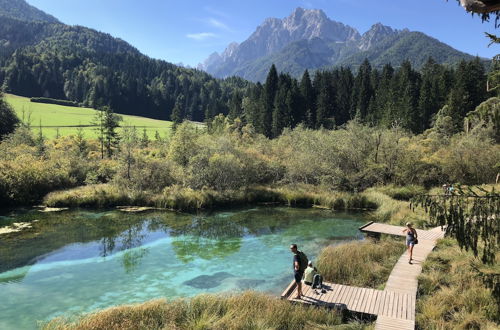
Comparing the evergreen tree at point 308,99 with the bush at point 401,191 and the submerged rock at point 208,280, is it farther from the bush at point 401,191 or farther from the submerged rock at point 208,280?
the submerged rock at point 208,280

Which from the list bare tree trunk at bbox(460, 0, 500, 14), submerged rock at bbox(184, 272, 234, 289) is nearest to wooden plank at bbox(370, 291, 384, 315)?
submerged rock at bbox(184, 272, 234, 289)

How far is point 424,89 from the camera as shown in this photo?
60.6 meters

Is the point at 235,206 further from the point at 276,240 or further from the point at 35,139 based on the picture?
the point at 35,139

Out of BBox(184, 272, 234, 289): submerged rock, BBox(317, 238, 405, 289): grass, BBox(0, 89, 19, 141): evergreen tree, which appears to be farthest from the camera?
BBox(0, 89, 19, 141): evergreen tree

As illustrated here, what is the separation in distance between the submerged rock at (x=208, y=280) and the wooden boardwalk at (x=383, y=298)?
4.38 m

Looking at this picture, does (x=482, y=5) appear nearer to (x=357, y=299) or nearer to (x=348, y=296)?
(x=357, y=299)

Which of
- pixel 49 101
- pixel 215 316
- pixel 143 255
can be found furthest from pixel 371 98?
pixel 49 101

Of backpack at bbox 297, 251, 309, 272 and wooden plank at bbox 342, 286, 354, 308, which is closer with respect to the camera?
wooden plank at bbox 342, 286, 354, 308

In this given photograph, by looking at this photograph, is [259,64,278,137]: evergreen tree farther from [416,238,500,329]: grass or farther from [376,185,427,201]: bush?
[416,238,500,329]: grass

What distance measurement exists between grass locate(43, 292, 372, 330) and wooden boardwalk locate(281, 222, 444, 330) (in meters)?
0.65

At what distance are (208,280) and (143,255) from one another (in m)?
5.53

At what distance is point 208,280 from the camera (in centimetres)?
1680

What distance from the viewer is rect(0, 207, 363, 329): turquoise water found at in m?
15.1

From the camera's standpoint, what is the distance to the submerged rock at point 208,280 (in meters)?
16.1
